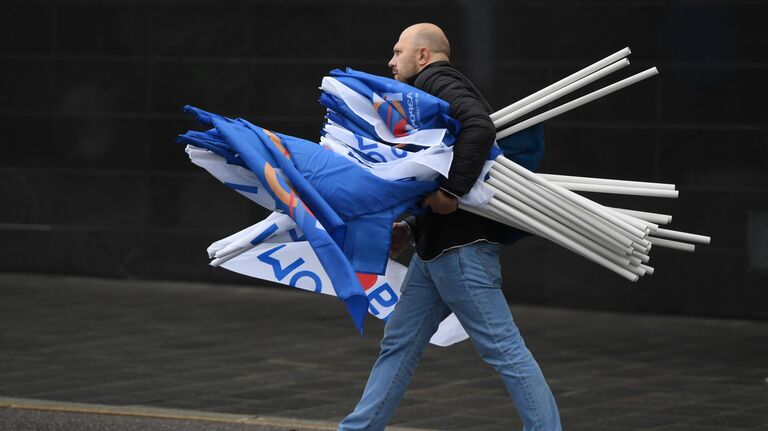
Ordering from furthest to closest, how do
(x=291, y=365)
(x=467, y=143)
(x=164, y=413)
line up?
(x=291, y=365) < (x=164, y=413) < (x=467, y=143)

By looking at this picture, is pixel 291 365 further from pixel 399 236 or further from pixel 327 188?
pixel 327 188

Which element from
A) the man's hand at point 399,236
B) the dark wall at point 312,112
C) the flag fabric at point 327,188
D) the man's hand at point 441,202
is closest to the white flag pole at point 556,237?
the man's hand at point 441,202

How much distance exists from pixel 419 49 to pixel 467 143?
498 mm

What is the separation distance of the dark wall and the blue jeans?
17.0 feet

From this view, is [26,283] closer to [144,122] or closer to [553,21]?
[144,122]

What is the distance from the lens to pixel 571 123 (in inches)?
429

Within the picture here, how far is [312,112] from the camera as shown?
11.5 m

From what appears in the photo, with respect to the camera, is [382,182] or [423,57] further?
[423,57]

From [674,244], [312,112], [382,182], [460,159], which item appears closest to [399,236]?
[382,182]

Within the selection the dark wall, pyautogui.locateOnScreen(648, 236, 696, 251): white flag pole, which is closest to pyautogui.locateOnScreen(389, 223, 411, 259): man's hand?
pyautogui.locateOnScreen(648, 236, 696, 251): white flag pole

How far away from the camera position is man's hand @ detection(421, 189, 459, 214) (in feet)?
17.4

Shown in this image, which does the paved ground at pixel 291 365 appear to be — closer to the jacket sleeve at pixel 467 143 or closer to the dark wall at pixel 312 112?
the dark wall at pixel 312 112

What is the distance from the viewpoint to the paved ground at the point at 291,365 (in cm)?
711

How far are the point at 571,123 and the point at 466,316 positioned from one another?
5.67m
